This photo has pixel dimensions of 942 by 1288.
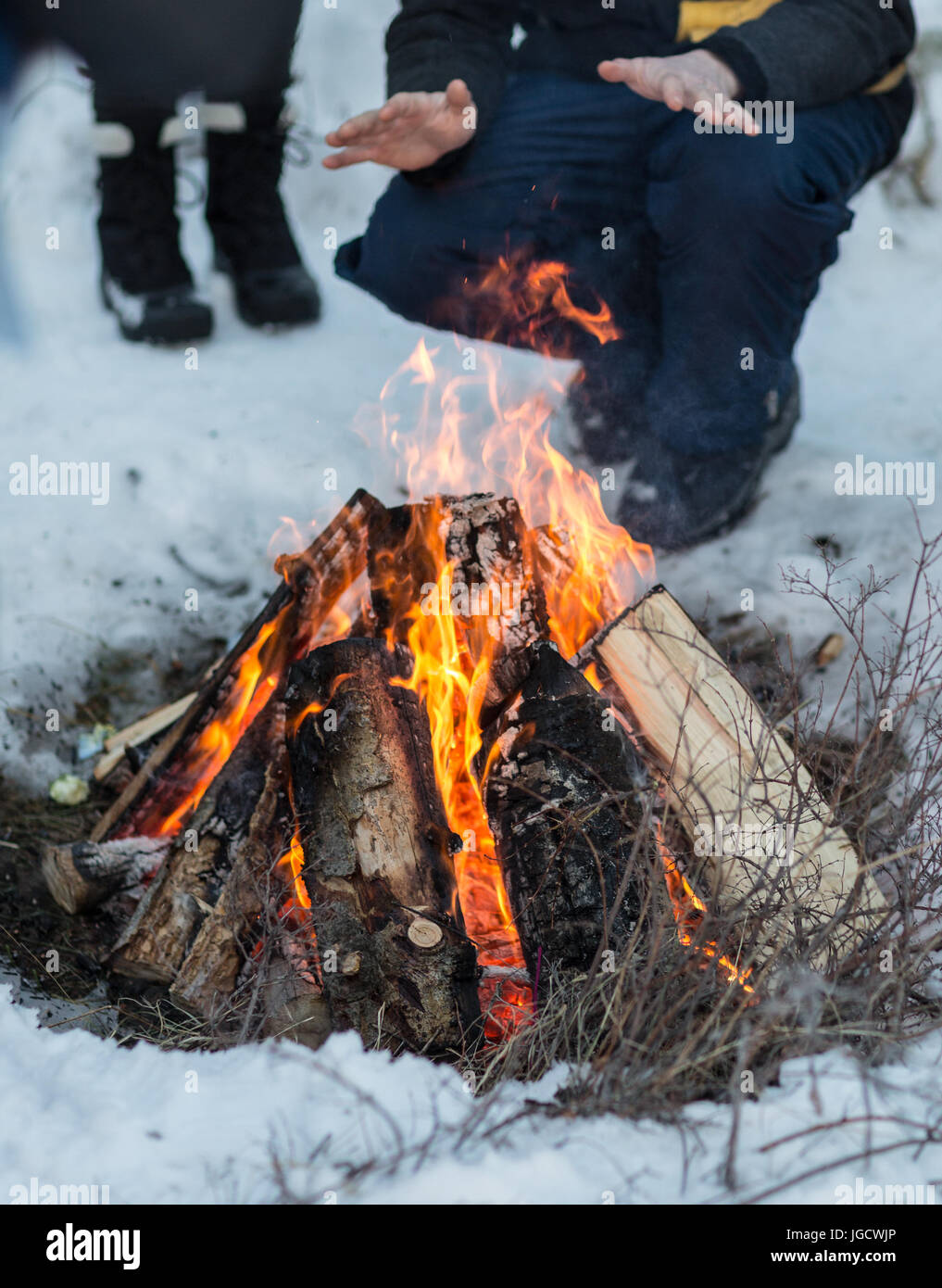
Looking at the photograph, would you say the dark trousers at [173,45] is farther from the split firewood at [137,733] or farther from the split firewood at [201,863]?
the split firewood at [201,863]

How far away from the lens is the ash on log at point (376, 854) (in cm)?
172

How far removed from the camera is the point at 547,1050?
164 cm

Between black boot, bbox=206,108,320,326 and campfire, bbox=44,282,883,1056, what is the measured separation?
1.96m

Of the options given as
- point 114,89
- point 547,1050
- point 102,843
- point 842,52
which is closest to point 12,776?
point 102,843

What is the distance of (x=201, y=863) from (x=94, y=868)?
31 centimetres

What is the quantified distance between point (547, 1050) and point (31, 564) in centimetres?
217

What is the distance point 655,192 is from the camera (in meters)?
2.88

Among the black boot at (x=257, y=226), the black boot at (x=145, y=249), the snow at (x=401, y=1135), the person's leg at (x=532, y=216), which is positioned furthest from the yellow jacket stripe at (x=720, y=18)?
the snow at (x=401, y=1135)

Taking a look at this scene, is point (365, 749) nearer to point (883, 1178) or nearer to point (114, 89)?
point (883, 1178)

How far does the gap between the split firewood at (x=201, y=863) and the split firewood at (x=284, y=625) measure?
255 mm

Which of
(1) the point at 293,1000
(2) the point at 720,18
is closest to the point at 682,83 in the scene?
(2) the point at 720,18

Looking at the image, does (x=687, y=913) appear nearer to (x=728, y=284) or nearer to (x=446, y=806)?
(x=446, y=806)

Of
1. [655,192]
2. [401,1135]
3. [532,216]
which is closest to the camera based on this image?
[401,1135]

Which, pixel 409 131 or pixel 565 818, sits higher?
pixel 409 131
